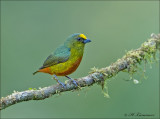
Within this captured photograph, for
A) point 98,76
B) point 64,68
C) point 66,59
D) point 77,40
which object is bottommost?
point 98,76

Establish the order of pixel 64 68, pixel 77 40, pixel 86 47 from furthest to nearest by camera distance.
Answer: pixel 86 47 < pixel 77 40 < pixel 64 68

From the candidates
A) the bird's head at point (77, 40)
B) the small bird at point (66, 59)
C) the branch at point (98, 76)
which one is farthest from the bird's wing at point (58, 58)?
the branch at point (98, 76)

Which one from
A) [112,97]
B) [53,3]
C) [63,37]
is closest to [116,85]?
[112,97]

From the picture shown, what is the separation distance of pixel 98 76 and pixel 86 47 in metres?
4.91

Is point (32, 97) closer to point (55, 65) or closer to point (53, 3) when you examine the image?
point (55, 65)

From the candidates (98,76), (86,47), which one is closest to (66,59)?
(98,76)

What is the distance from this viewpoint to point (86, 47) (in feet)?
33.0

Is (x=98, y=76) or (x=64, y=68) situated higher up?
(x=64, y=68)

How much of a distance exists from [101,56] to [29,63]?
6.49 feet

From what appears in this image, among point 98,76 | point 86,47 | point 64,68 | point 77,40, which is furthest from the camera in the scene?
point 86,47

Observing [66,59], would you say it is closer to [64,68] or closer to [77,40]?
[64,68]

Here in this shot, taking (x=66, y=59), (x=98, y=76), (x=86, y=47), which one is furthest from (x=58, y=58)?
(x=86, y=47)

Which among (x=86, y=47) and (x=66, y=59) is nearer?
(x=66, y=59)

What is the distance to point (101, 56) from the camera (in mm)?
9305
